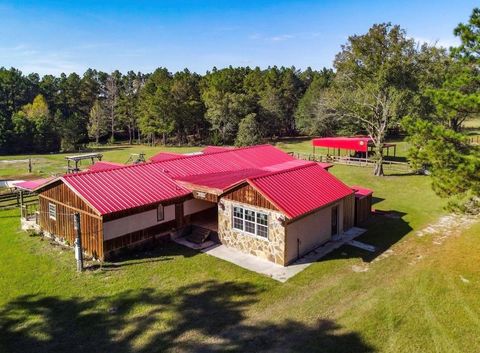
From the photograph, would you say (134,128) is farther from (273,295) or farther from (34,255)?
(273,295)

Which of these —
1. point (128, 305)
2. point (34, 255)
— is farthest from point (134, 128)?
point (128, 305)

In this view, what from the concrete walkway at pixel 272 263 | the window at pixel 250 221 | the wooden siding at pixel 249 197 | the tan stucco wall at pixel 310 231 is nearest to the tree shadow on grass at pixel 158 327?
the concrete walkway at pixel 272 263

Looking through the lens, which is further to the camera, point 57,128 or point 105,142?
point 105,142

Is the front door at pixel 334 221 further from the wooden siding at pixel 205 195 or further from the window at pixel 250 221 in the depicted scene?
the wooden siding at pixel 205 195

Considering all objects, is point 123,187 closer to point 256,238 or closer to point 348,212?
point 256,238

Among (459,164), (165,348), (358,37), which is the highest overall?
(358,37)

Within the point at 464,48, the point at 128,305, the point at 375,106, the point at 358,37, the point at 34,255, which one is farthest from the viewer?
the point at 375,106
